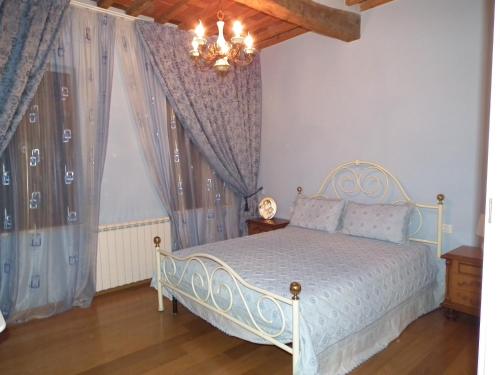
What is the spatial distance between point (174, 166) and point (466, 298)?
10.2ft

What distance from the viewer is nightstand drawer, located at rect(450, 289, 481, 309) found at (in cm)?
273

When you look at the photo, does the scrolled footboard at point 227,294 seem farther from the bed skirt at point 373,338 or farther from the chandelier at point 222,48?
the chandelier at point 222,48

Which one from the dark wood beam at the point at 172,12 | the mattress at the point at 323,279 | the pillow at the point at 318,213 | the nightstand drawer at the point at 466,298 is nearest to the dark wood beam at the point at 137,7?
the dark wood beam at the point at 172,12

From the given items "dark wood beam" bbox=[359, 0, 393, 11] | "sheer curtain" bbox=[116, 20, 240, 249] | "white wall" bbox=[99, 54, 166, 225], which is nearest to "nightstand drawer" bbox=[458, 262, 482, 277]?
"dark wood beam" bbox=[359, 0, 393, 11]

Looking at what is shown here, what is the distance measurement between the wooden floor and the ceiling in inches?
106

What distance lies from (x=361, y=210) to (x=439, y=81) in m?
1.35

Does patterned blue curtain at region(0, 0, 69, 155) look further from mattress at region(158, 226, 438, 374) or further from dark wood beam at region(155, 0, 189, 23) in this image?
mattress at region(158, 226, 438, 374)

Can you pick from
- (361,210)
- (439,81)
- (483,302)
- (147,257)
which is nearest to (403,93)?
(439,81)

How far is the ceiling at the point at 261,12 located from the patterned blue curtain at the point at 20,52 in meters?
0.66

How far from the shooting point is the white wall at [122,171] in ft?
11.9

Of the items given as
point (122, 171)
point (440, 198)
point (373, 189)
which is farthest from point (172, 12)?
point (440, 198)

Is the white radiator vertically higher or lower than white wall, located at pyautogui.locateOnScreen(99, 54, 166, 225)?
lower

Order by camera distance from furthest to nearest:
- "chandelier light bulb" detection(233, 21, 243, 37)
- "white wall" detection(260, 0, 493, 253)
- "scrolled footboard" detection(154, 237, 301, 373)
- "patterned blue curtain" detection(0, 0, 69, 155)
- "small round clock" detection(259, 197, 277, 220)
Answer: "small round clock" detection(259, 197, 277, 220) → "white wall" detection(260, 0, 493, 253) → "patterned blue curtain" detection(0, 0, 69, 155) → "chandelier light bulb" detection(233, 21, 243, 37) → "scrolled footboard" detection(154, 237, 301, 373)

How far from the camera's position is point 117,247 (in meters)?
3.65
